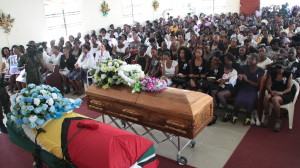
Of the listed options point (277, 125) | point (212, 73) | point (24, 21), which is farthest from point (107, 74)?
point (24, 21)

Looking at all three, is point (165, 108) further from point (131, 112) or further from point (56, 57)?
point (56, 57)

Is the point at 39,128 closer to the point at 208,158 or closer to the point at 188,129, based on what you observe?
the point at 188,129

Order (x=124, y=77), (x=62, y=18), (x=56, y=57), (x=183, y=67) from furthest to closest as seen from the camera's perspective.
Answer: (x=62, y=18)
(x=56, y=57)
(x=183, y=67)
(x=124, y=77)

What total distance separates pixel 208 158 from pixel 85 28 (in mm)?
9290

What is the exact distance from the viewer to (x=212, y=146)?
3875 mm

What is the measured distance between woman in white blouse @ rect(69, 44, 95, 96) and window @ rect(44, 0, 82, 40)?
4.22 meters

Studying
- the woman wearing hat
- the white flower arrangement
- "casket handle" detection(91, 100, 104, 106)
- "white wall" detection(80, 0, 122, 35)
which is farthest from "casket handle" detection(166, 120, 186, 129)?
"white wall" detection(80, 0, 122, 35)

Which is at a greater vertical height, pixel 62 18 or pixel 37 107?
pixel 62 18

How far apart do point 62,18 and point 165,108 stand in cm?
916

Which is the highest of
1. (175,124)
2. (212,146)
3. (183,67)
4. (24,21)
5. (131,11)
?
(131,11)

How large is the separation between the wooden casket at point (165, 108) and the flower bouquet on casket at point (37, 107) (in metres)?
0.79

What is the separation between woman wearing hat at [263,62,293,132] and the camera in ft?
14.0

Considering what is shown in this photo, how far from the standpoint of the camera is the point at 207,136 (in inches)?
164

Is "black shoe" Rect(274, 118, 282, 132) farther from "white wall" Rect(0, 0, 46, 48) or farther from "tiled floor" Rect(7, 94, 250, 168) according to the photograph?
"white wall" Rect(0, 0, 46, 48)
